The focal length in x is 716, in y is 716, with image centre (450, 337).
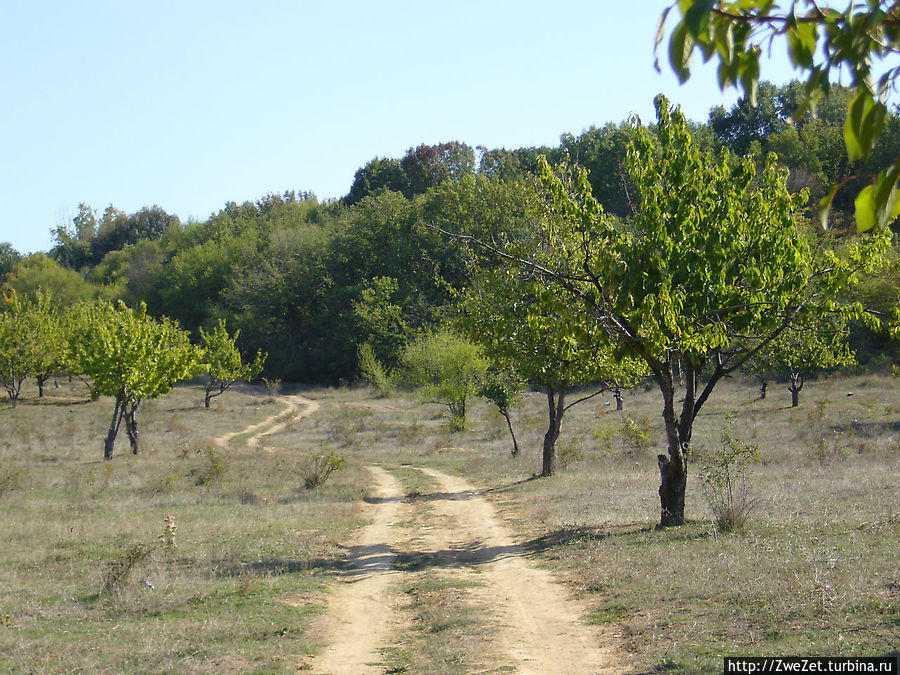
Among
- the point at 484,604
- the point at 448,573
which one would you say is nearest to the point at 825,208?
the point at 484,604

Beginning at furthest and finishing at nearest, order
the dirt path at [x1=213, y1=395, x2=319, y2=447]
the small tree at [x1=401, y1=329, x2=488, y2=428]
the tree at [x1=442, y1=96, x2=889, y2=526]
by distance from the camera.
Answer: the dirt path at [x1=213, y1=395, x2=319, y2=447]
the small tree at [x1=401, y1=329, x2=488, y2=428]
the tree at [x1=442, y1=96, x2=889, y2=526]

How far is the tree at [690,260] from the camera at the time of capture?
10594 millimetres

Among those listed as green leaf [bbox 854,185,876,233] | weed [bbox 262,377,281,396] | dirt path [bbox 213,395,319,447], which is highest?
green leaf [bbox 854,185,876,233]

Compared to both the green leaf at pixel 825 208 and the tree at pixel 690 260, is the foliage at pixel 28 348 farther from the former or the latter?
the green leaf at pixel 825 208

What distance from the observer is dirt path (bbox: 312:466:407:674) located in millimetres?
7383

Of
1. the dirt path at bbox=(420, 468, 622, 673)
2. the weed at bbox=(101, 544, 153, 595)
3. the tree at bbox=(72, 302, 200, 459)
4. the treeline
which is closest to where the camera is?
the dirt path at bbox=(420, 468, 622, 673)

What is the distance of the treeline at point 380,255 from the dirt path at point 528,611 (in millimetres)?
34642

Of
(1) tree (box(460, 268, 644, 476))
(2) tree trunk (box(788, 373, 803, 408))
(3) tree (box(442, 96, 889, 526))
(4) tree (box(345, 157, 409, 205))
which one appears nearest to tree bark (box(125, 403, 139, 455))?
(1) tree (box(460, 268, 644, 476))

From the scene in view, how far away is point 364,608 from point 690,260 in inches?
270

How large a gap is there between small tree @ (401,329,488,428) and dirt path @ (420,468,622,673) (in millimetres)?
18449

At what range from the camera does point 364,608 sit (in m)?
9.47

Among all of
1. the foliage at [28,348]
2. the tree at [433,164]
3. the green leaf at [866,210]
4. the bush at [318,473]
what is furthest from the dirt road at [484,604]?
the tree at [433,164]

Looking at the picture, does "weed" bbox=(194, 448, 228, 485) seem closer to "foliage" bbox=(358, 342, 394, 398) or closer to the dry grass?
the dry grass

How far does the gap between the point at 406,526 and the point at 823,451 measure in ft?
42.7
